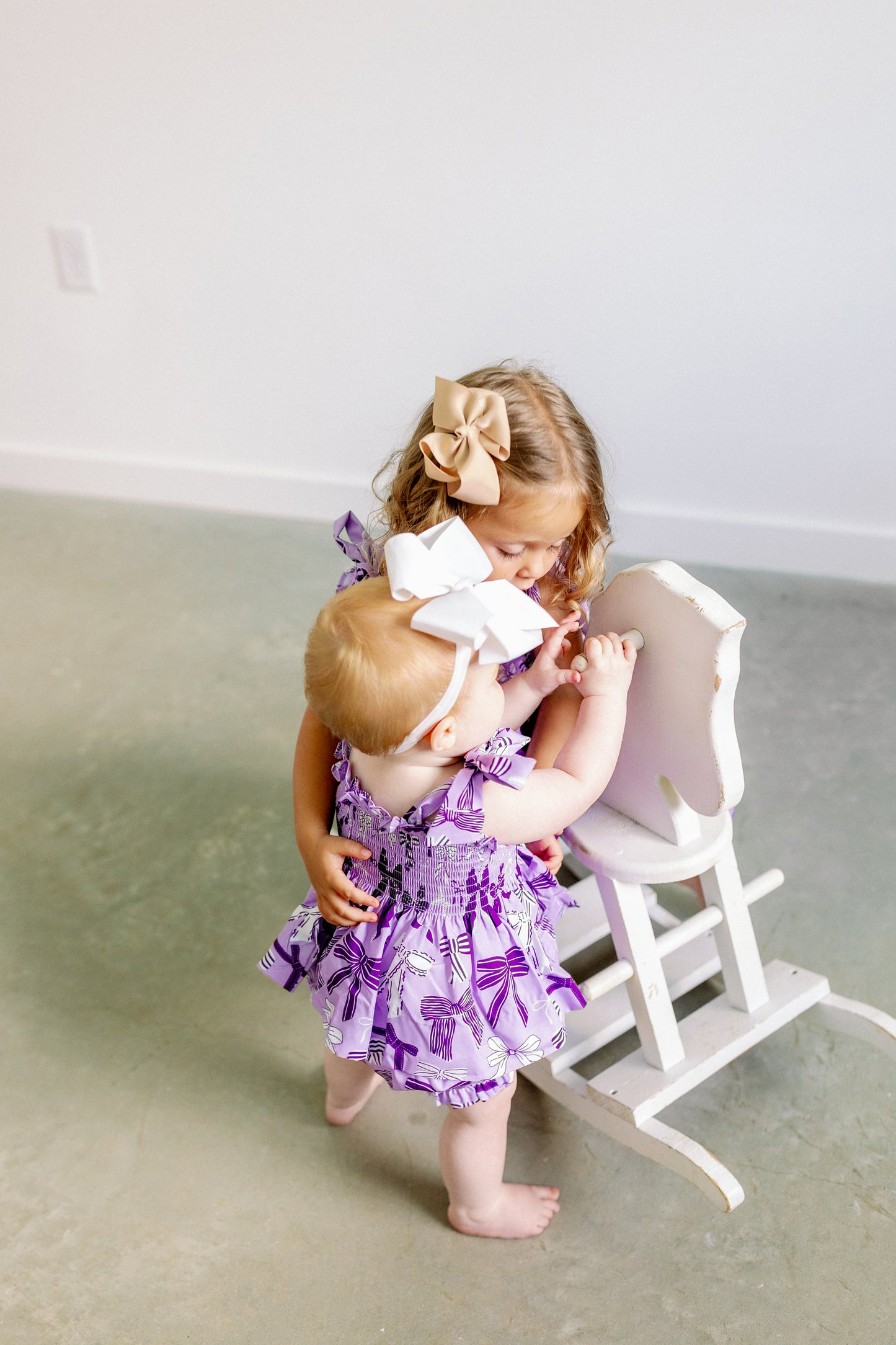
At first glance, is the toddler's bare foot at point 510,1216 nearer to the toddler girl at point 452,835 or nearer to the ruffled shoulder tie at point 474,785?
the toddler girl at point 452,835

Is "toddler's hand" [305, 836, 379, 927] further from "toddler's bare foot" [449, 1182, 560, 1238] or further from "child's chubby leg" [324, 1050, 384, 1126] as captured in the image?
"toddler's bare foot" [449, 1182, 560, 1238]

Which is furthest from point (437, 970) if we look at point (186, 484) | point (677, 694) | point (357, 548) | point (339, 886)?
point (186, 484)

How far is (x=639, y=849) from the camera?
1.05 m

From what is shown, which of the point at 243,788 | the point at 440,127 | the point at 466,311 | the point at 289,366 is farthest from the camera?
the point at 289,366

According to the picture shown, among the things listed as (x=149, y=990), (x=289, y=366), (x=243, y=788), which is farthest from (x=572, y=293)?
(x=149, y=990)

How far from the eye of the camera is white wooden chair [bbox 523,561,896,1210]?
0.94m

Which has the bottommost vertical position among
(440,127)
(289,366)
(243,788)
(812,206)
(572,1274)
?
(572,1274)

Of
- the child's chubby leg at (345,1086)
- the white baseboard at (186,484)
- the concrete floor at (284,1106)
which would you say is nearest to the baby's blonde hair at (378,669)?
the child's chubby leg at (345,1086)

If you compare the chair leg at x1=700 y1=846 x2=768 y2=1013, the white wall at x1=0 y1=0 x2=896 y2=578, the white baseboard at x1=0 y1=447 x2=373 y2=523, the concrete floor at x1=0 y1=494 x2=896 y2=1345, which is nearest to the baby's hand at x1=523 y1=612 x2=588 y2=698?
the chair leg at x1=700 y1=846 x2=768 y2=1013

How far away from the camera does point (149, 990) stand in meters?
1.37

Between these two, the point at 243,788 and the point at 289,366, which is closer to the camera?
the point at 243,788

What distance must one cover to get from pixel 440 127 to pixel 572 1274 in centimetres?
185

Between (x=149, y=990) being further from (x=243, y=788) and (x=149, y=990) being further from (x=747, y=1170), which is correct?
(x=747, y=1170)

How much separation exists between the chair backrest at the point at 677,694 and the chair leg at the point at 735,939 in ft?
0.37
